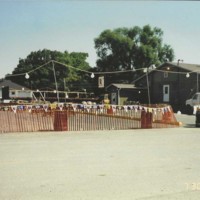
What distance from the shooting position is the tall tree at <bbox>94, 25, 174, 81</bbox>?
245 feet

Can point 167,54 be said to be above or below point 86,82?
above

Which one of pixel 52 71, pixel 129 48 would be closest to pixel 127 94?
pixel 129 48

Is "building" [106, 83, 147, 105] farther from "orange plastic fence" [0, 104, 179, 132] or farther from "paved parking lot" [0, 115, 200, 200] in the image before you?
"paved parking lot" [0, 115, 200, 200]

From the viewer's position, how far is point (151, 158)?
32.9 ft

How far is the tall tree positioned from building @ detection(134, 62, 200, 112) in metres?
24.0

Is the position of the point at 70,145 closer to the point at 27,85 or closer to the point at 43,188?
the point at 43,188

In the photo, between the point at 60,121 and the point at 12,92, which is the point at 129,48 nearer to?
the point at 12,92

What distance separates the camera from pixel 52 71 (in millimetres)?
85375

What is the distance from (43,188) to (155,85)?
45.0 m

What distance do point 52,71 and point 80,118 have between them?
66844 millimetres

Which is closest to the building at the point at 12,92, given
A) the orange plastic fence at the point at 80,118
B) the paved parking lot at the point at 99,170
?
the orange plastic fence at the point at 80,118

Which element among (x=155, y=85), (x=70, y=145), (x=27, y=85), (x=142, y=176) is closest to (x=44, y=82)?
(x=27, y=85)

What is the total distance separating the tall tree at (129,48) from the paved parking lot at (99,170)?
206 feet

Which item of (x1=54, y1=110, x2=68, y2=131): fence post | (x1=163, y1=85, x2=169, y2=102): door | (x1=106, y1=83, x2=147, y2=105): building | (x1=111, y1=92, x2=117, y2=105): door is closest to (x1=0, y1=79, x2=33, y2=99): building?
(x1=111, y1=92, x2=117, y2=105): door
